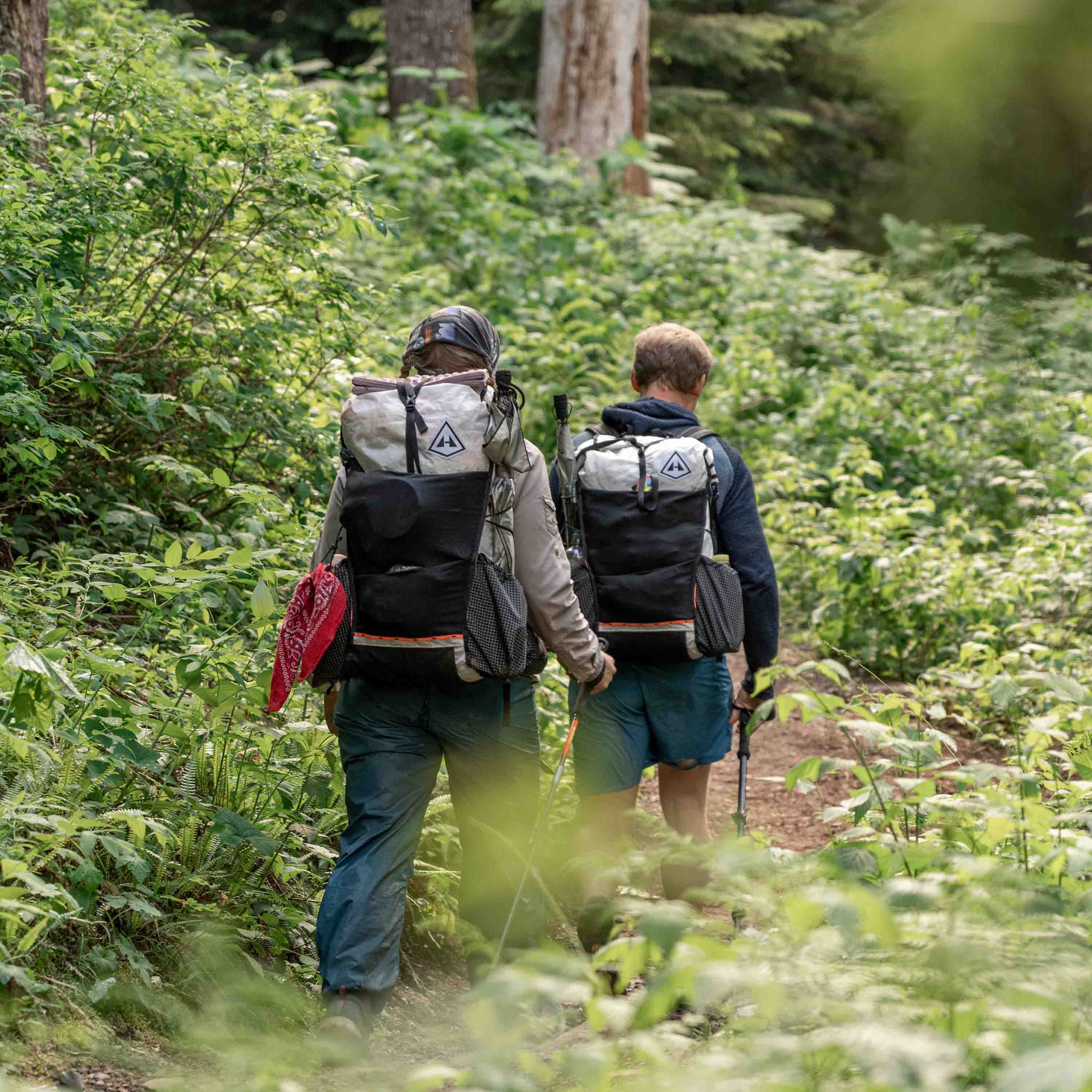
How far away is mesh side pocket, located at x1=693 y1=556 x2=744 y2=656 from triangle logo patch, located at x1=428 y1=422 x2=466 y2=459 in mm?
1041

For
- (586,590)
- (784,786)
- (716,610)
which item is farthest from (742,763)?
(784,786)

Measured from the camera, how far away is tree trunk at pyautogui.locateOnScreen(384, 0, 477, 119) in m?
13.2

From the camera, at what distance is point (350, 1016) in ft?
9.95

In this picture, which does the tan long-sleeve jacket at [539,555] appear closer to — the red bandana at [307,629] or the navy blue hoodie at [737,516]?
the red bandana at [307,629]

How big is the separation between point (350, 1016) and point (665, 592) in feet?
5.04

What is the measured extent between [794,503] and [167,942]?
18.0 ft

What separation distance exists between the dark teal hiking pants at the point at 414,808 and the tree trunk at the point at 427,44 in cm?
1115

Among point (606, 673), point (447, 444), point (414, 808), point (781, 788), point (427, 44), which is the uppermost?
point (427, 44)

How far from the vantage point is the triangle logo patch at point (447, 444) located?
3.13 meters

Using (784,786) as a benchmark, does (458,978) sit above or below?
below

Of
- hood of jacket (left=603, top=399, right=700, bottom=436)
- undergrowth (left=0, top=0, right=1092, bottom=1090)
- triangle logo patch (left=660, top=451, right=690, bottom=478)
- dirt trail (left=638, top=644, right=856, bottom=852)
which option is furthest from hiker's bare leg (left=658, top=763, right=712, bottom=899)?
hood of jacket (left=603, top=399, right=700, bottom=436)

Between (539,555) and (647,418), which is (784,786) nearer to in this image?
(647,418)

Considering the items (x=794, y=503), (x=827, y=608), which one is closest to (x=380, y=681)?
(x=827, y=608)

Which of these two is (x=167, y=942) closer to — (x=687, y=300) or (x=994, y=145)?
(x=994, y=145)
